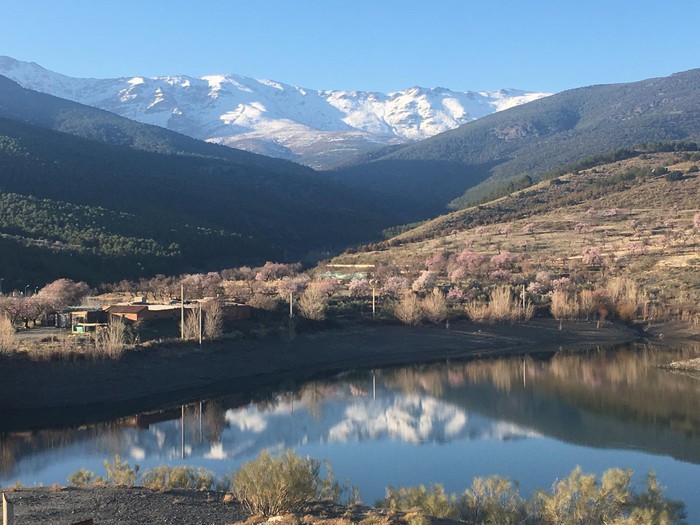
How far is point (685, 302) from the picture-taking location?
2403 inches

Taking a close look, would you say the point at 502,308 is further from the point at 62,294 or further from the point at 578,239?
the point at 62,294

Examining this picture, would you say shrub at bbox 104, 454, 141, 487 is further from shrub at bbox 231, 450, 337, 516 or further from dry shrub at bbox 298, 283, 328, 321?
→ dry shrub at bbox 298, 283, 328, 321

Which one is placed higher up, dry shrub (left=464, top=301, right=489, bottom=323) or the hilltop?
the hilltop

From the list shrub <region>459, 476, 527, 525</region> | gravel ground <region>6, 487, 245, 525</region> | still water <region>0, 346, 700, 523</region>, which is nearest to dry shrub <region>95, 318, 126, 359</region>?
still water <region>0, 346, 700, 523</region>

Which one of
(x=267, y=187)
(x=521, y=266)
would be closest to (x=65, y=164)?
(x=267, y=187)

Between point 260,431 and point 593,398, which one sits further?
point 593,398

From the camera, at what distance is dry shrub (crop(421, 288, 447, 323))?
5747cm

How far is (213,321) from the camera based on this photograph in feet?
152

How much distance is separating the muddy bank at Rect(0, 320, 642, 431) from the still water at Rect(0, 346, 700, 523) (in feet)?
9.08

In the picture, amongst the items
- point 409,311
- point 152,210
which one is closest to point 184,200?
point 152,210

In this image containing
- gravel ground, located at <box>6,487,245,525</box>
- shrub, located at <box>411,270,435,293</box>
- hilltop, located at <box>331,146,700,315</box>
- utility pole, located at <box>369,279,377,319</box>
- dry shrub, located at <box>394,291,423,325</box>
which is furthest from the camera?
hilltop, located at <box>331,146,700,315</box>

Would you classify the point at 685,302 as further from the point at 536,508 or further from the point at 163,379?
the point at 536,508

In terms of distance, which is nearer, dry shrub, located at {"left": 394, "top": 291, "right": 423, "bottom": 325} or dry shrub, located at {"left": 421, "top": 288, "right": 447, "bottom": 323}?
dry shrub, located at {"left": 394, "top": 291, "right": 423, "bottom": 325}

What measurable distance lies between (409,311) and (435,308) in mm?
2159
